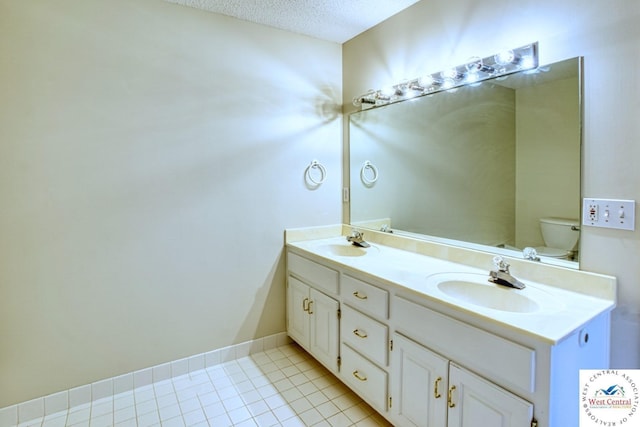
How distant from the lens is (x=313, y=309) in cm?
227

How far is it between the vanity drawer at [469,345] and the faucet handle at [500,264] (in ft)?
1.45

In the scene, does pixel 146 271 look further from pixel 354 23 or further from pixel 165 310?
pixel 354 23

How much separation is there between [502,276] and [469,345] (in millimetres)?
440

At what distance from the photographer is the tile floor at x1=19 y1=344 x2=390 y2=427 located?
6.03 ft

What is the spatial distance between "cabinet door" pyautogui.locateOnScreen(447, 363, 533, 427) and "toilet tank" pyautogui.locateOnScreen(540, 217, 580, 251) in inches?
28.7

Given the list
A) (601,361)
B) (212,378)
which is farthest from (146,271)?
(601,361)

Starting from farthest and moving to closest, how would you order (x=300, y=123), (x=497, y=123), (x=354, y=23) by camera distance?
1. (x=300, y=123)
2. (x=354, y=23)
3. (x=497, y=123)

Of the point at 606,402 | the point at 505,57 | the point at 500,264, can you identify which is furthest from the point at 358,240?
the point at 606,402

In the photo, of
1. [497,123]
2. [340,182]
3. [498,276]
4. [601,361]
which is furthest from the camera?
[340,182]

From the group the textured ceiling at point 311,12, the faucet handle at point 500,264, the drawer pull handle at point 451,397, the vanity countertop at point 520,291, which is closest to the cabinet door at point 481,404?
the drawer pull handle at point 451,397

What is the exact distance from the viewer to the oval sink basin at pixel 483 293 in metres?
1.47

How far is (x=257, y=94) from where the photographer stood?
2.40 meters

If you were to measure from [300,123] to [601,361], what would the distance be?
2.13m

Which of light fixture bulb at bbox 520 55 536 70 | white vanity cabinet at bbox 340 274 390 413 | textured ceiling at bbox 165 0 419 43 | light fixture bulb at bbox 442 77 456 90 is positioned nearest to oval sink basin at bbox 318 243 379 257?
white vanity cabinet at bbox 340 274 390 413
